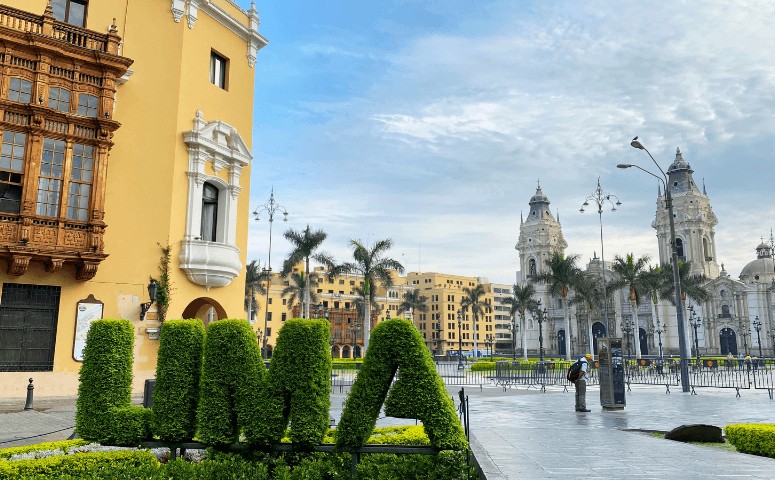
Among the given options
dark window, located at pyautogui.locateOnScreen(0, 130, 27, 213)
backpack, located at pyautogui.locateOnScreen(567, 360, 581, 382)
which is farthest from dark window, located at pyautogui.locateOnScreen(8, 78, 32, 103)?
backpack, located at pyautogui.locateOnScreen(567, 360, 581, 382)

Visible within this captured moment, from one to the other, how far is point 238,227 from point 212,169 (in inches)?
111

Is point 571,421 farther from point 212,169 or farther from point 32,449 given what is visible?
point 212,169

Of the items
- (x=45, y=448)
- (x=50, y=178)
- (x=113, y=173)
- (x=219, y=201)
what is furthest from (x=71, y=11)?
(x=45, y=448)

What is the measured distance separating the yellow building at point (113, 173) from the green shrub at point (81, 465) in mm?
11163

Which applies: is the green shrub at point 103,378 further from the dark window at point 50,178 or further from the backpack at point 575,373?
the backpack at point 575,373

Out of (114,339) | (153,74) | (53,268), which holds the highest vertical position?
(153,74)

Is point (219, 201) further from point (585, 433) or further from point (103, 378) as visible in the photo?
point (585, 433)

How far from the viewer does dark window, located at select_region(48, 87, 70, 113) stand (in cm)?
1870

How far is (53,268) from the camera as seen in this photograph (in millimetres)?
17844

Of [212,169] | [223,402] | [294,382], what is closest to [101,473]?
[223,402]

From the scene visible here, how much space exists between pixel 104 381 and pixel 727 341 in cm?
9800

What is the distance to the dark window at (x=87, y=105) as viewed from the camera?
1916 centimetres

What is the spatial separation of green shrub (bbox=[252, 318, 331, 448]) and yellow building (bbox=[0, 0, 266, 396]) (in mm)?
12563

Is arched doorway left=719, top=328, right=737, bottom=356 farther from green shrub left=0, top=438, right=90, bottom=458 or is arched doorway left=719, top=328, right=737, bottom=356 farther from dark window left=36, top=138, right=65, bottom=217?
green shrub left=0, top=438, right=90, bottom=458
